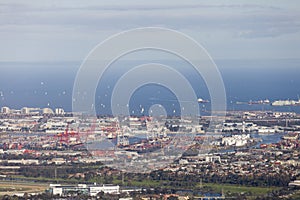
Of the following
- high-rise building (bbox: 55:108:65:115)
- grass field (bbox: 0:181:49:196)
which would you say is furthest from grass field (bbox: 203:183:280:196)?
high-rise building (bbox: 55:108:65:115)

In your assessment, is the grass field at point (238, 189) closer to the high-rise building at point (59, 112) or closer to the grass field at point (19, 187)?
the grass field at point (19, 187)

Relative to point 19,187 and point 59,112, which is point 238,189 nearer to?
point 19,187

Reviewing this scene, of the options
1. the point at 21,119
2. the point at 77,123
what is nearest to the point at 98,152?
the point at 77,123

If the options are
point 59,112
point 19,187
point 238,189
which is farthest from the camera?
point 59,112

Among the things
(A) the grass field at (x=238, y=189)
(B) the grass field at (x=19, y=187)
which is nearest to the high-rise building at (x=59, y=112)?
(B) the grass field at (x=19, y=187)

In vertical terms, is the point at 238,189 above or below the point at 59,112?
below

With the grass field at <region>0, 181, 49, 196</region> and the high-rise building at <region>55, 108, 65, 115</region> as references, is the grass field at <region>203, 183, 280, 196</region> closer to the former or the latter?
the grass field at <region>0, 181, 49, 196</region>

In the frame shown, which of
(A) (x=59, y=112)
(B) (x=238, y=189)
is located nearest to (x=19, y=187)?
(B) (x=238, y=189)

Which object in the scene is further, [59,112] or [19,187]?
[59,112]

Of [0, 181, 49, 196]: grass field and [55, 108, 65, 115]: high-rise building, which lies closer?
[0, 181, 49, 196]: grass field

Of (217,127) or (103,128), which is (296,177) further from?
(217,127)

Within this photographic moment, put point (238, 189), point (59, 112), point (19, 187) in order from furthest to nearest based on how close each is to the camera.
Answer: point (59, 112) → point (19, 187) → point (238, 189)
